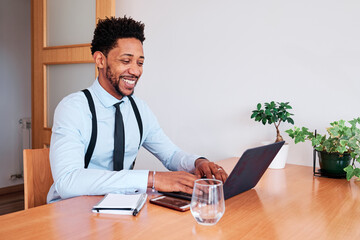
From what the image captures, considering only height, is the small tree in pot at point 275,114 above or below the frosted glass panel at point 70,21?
below

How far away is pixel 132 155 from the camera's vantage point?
64.8 inches

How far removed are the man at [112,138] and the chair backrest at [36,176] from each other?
0.08 meters

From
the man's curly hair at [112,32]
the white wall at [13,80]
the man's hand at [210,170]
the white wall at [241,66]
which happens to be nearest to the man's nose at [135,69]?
the man's curly hair at [112,32]

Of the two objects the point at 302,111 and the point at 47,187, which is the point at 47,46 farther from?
the point at 302,111

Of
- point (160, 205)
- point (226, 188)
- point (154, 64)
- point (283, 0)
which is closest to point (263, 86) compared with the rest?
point (283, 0)

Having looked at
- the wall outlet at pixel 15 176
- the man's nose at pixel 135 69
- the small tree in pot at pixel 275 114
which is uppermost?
the man's nose at pixel 135 69

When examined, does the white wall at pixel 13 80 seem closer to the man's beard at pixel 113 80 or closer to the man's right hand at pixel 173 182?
the man's beard at pixel 113 80

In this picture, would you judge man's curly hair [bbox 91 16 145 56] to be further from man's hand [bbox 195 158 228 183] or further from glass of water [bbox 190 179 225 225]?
glass of water [bbox 190 179 225 225]

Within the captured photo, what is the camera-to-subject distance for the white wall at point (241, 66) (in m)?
1.80

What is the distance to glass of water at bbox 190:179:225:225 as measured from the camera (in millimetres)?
817

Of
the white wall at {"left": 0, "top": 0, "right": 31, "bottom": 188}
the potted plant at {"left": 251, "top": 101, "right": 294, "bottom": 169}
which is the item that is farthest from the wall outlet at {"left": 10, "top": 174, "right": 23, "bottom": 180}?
the potted plant at {"left": 251, "top": 101, "right": 294, "bottom": 169}

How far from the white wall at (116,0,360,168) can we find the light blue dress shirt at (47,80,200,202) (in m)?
0.56

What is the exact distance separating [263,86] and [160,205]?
1208mm

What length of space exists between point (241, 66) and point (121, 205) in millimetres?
1366
